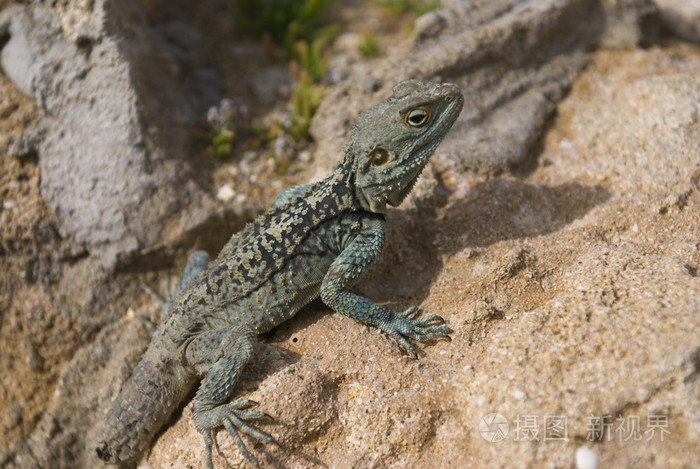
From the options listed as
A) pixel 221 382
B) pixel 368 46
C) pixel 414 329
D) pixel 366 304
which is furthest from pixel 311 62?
pixel 221 382

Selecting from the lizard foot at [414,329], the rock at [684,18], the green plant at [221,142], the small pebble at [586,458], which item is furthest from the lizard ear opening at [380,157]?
the rock at [684,18]

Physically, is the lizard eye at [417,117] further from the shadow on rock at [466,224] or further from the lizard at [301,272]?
the shadow on rock at [466,224]

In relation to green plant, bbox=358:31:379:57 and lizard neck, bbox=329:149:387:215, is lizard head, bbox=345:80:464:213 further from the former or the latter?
green plant, bbox=358:31:379:57

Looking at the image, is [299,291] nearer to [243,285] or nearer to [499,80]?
[243,285]

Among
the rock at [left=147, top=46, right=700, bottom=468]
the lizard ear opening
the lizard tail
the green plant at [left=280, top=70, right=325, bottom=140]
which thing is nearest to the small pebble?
the rock at [left=147, top=46, right=700, bottom=468]

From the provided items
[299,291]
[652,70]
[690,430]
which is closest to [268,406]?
[299,291]

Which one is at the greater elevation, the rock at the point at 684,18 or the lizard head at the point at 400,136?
the lizard head at the point at 400,136
